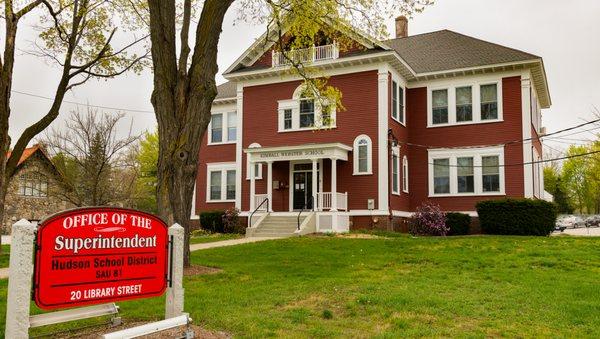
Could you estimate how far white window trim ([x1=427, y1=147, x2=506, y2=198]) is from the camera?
75.9 ft

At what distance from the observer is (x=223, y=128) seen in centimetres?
2842

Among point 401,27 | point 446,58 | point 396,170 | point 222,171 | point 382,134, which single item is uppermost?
point 401,27

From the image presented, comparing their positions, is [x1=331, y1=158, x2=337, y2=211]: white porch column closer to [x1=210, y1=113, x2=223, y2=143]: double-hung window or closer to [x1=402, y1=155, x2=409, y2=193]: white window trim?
[x1=402, y1=155, x2=409, y2=193]: white window trim

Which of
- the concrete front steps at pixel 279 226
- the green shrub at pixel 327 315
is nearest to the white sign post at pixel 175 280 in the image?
the green shrub at pixel 327 315

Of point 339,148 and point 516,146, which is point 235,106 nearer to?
point 339,148

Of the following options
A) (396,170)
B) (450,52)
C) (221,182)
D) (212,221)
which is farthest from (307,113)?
(450,52)

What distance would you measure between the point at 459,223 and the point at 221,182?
1187 centimetres

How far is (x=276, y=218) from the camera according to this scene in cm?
2292

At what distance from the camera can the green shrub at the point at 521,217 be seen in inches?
824

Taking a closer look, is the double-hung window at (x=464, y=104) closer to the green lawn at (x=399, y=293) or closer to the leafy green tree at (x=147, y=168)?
the green lawn at (x=399, y=293)

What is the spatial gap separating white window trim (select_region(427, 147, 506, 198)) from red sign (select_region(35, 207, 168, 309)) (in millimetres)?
19772

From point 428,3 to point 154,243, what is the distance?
1066cm

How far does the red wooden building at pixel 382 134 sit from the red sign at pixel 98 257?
50.3ft

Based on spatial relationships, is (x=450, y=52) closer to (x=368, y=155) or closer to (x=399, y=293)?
(x=368, y=155)
